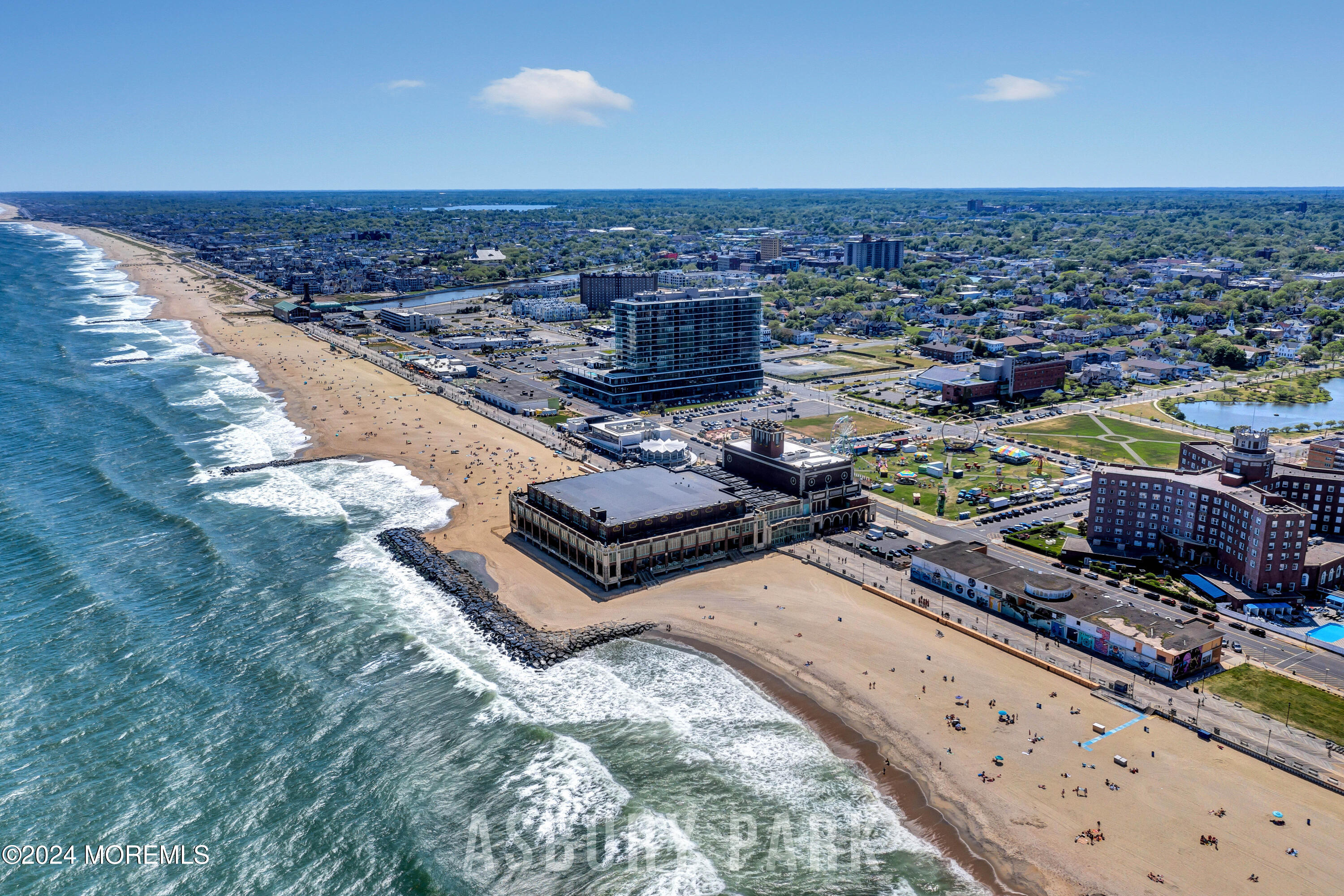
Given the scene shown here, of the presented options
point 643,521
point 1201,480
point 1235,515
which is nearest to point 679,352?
point 643,521

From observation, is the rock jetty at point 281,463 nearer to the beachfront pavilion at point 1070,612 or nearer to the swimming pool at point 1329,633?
the beachfront pavilion at point 1070,612

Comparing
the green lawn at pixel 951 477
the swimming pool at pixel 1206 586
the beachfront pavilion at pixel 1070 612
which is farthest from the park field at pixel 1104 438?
the beachfront pavilion at pixel 1070 612

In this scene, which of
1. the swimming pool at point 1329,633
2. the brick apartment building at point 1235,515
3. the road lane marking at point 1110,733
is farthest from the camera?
the brick apartment building at point 1235,515

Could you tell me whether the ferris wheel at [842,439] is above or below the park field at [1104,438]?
above

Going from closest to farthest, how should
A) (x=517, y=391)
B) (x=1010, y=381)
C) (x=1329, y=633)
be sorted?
(x=1329, y=633)
(x=1010, y=381)
(x=517, y=391)

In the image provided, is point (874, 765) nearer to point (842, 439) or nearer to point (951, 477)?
point (842, 439)

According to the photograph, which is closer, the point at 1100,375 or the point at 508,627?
the point at 508,627

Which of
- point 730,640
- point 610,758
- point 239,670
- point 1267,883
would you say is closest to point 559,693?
point 610,758

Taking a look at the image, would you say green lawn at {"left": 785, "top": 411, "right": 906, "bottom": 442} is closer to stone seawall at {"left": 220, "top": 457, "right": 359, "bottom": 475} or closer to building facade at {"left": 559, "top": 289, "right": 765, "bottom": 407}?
building facade at {"left": 559, "top": 289, "right": 765, "bottom": 407}
